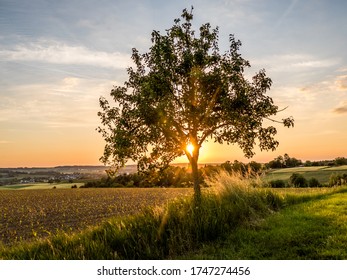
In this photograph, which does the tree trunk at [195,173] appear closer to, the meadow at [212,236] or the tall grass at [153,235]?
the meadow at [212,236]

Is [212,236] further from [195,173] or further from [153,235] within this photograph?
[195,173]

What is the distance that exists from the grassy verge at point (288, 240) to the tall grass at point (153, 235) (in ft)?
2.39

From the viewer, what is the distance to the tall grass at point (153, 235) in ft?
34.1

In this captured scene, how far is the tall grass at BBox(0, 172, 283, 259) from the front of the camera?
1041 cm

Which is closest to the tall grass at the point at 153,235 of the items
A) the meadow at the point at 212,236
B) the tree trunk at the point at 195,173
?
the meadow at the point at 212,236

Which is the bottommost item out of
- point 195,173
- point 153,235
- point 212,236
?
point 212,236

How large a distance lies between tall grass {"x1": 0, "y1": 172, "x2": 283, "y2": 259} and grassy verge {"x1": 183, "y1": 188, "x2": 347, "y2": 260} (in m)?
0.73

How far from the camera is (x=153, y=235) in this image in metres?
11.2

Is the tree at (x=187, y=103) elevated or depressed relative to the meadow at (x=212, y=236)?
elevated

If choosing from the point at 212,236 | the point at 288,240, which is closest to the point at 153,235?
the point at 212,236

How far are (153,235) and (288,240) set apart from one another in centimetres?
416

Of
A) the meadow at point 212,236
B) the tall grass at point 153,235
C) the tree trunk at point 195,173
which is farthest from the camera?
the tree trunk at point 195,173

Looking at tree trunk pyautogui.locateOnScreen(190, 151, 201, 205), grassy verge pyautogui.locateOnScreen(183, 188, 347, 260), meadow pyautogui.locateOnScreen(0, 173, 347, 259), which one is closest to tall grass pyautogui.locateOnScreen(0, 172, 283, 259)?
meadow pyautogui.locateOnScreen(0, 173, 347, 259)
